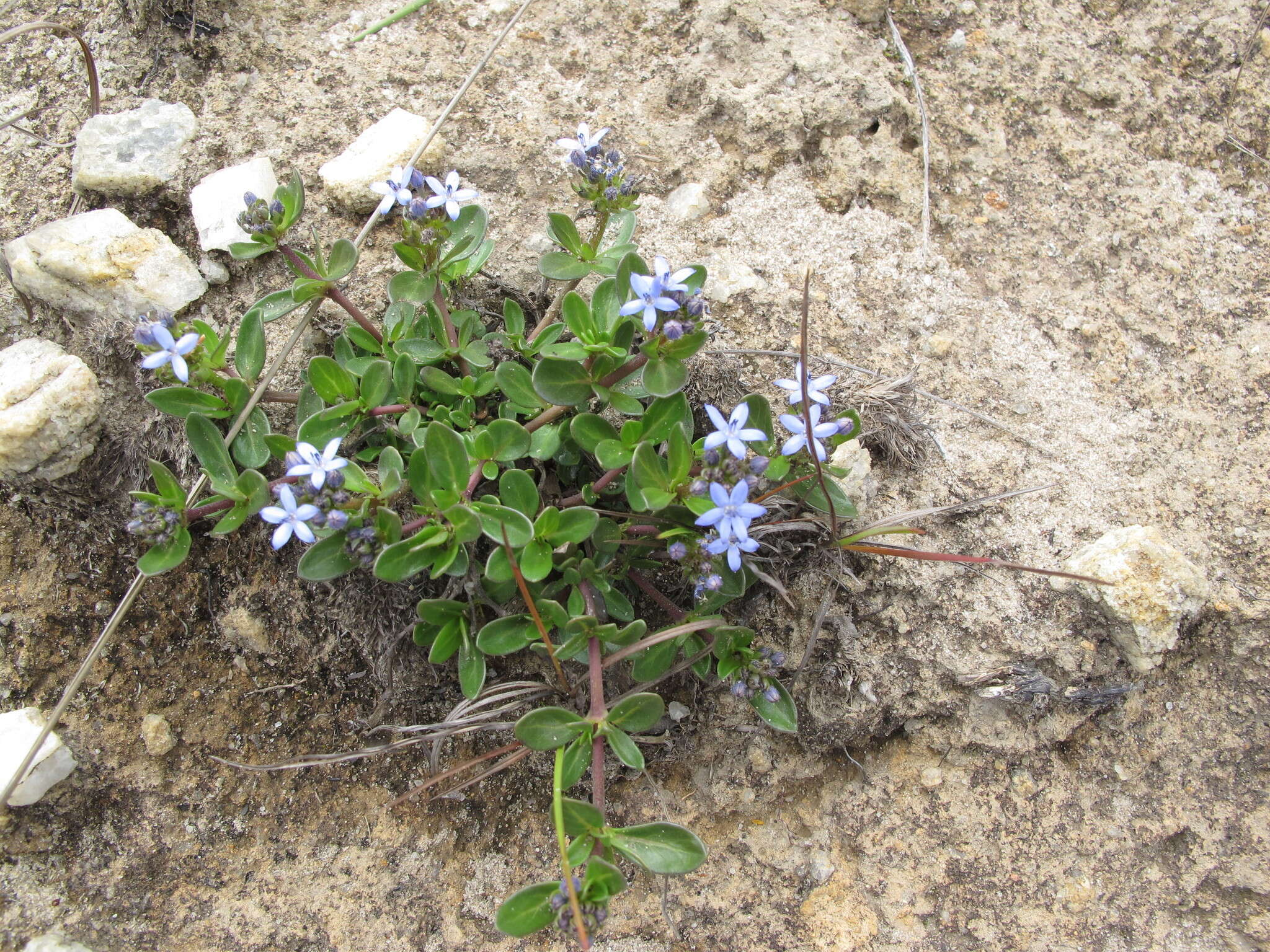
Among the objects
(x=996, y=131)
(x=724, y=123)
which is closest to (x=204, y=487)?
(x=724, y=123)

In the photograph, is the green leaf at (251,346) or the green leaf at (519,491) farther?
the green leaf at (251,346)

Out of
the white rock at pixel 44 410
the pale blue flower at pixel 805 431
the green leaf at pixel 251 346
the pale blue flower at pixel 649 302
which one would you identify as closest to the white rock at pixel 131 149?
the white rock at pixel 44 410

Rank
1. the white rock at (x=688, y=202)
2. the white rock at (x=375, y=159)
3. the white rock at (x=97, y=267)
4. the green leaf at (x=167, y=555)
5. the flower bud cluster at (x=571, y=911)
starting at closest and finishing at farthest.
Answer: the flower bud cluster at (x=571, y=911) → the green leaf at (x=167, y=555) → the white rock at (x=97, y=267) → the white rock at (x=375, y=159) → the white rock at (x=688, y=202)

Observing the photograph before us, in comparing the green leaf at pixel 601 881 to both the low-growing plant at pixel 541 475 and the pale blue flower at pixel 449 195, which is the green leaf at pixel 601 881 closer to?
the low-growing plant at pixel 541 475

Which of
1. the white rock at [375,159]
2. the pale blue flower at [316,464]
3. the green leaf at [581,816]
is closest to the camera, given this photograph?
the green leaf at [581,816]

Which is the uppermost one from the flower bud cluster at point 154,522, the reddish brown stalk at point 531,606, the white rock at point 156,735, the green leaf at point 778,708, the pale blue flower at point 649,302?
the pale blue flower at point 649,302

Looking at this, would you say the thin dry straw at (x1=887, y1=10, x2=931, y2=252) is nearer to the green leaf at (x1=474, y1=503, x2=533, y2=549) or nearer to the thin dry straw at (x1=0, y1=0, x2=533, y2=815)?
the thin dry straw at (x1=0, y1=0, x2=533, y2=815)

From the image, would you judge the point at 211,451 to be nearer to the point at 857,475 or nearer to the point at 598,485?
the point at 598,485
